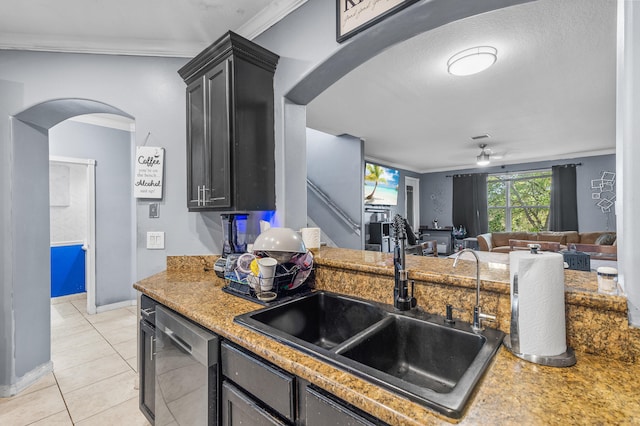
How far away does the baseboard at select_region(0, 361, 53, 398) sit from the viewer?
2.11 meters

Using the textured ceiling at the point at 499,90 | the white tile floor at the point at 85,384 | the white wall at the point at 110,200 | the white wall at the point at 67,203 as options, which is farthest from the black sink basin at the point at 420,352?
the white wall at the point at 67,203

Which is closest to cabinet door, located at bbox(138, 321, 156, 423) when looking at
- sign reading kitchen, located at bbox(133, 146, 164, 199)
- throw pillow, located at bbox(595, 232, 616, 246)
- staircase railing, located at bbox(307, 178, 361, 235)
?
sign reading kitchen, located at bbox(133, 146, 164, 199)

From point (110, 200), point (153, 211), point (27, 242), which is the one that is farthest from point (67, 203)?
point (153, 211)

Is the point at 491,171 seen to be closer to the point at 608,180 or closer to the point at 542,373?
the point at 608,180

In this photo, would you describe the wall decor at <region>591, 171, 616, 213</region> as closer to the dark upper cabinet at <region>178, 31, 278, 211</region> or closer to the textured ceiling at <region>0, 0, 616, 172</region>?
the textured ceiling at <region>0, 0, 616, 172</region>

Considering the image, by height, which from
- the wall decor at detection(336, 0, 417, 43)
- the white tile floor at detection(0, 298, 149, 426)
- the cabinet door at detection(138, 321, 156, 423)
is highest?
the wall decor at detection(336, 0, 417, 43)

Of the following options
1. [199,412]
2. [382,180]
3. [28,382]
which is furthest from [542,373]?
[382,180]

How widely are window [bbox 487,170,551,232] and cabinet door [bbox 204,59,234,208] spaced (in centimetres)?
761

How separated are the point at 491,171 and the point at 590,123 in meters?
3.36

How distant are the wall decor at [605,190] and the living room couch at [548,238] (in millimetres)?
787

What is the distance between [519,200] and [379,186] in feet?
12.4

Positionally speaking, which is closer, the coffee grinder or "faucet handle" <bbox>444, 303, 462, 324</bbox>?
"faucet handle" <bbox>444, 303, 462, 324</bbox>

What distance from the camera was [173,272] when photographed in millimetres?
2082

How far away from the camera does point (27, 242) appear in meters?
2.24
